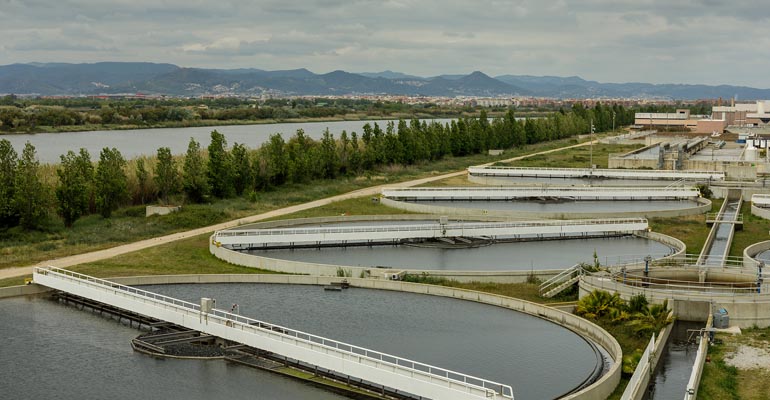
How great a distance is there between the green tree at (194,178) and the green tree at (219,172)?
77 centimetres

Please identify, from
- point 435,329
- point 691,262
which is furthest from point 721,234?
point 435,329

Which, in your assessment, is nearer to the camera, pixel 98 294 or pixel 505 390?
pixel 505 390

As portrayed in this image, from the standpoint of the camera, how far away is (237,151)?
227 ft

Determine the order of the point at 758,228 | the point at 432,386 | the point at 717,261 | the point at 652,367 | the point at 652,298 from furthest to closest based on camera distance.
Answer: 1. the point at 758,228
2. the point at 717,261
3. the point at 652,298
4. the point at 652,367
5. the point at 432,386

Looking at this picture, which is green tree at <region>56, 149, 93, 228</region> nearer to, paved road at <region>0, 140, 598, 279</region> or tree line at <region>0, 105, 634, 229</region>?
tree line at <region>0, 105, 634, 229</region>

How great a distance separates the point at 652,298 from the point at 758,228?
78.4 feet

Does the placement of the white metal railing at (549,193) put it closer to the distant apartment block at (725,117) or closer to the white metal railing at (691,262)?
the white metal railing at (691,262)

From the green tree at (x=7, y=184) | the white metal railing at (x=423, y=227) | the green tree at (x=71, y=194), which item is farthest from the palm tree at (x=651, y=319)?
the green tree at (x=71, y=194)

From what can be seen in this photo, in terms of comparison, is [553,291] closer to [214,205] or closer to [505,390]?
[505,390]

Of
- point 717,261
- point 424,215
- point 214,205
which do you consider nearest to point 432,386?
point 717,261

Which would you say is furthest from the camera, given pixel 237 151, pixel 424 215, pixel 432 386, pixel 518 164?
pixel 518 164

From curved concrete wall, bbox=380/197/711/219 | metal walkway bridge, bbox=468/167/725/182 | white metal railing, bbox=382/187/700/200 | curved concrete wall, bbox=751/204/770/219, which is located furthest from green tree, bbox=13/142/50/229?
curved concrete wall, bbox=751/204/770/219

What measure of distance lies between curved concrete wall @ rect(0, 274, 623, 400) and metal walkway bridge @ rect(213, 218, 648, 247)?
22.1ft

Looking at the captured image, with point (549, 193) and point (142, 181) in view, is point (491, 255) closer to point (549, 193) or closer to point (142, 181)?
point (549, 193)
